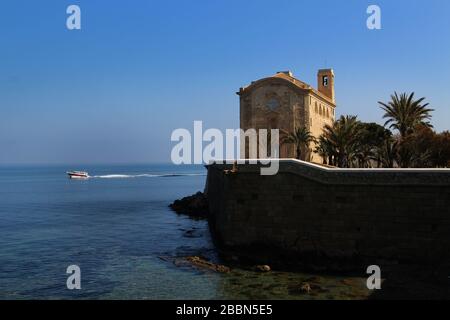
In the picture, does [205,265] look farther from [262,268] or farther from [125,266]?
[125,266]

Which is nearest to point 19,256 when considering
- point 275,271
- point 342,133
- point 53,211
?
point 275,271

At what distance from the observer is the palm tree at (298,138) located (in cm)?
3362

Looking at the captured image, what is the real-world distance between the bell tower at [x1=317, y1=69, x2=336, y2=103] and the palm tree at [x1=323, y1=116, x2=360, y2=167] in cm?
1680

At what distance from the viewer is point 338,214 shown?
18.2 m

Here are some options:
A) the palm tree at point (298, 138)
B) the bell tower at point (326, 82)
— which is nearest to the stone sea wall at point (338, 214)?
the palm tree at point (298, 138)

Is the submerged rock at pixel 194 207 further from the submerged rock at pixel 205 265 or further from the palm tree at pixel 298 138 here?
the submerged rock at pixel 205 265

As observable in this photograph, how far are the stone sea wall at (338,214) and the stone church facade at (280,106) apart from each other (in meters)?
15.9

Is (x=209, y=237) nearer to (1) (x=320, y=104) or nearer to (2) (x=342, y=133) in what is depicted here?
(2) (x=342, y=133)

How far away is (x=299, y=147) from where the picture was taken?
3416 cm

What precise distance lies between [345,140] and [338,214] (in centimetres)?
1157

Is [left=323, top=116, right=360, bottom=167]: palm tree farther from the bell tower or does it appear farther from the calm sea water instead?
the bell tower

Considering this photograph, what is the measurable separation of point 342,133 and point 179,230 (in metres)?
12.4

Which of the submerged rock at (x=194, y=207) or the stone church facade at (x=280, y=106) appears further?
the submerged rock at (x=194, y=207)

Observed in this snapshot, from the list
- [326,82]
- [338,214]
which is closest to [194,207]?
[326,82]
